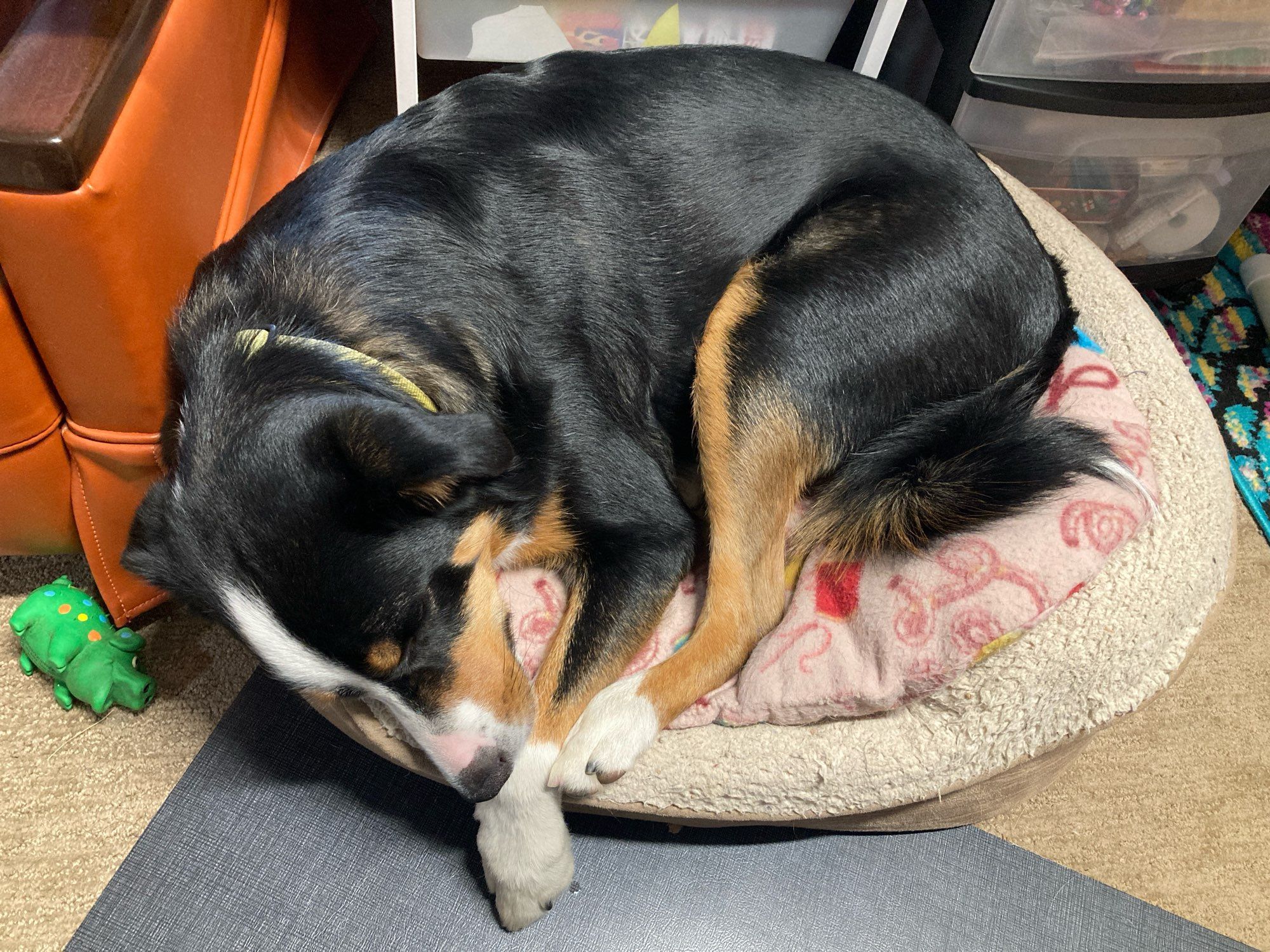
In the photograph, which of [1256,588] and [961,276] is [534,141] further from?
[1256,588]

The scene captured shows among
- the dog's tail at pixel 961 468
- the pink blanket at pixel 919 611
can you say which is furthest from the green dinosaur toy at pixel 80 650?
the dog's tail at pixel 961 468

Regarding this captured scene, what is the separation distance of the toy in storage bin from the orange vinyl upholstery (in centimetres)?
41

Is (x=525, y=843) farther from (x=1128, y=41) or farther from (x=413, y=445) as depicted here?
(x=1128, y=41)

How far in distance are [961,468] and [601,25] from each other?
57.8 inches

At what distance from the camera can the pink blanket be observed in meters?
1.65

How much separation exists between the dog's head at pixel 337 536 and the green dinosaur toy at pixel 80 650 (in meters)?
0.75

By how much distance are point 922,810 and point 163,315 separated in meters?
1.65

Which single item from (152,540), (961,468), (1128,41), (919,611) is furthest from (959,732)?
(1128,41)

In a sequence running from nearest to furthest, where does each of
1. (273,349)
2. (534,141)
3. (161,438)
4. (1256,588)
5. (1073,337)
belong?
1. (273,349)
2. (161,438)
3. (534,141)
4. (1073,337)
5. (1256,588)

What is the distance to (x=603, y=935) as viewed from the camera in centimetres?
166

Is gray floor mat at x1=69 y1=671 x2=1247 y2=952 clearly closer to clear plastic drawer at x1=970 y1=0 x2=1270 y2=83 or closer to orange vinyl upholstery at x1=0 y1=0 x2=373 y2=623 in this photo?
orange vinyl upholstery at x1=0 y1=0 x2=373 y2=623

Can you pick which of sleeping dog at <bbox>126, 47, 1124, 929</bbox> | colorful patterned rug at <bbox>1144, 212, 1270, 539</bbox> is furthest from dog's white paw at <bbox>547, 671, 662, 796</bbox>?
colorful patterned rug at <bbox>1144, 212, 1270, 539</bbox>

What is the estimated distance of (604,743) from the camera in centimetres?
163

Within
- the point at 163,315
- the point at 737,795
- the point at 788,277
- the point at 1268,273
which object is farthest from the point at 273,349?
the point at 1268,273
